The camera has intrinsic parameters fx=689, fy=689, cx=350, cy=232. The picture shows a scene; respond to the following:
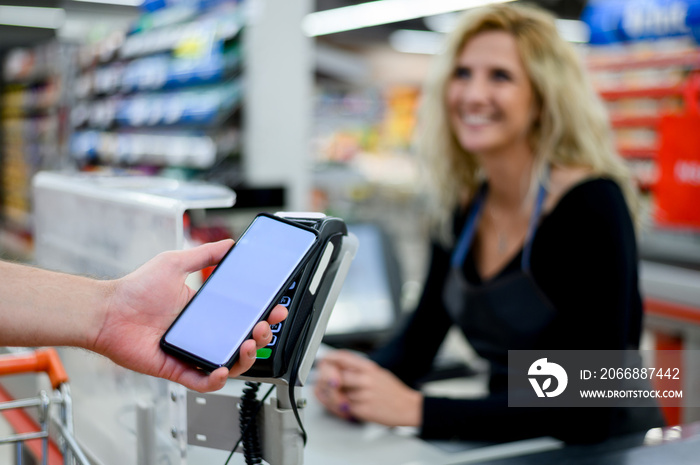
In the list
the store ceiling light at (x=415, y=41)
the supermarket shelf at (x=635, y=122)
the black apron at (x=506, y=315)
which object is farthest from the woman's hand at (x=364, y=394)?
the store ceiling light at (x=415, y=41)

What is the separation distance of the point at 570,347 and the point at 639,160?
18.7 ft

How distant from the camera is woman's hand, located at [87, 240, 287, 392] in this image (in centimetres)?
86

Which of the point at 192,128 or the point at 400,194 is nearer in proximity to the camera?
the point at 192,128

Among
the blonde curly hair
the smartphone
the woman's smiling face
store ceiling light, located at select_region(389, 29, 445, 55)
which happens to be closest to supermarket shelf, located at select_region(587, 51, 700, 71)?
the blonde curly hair

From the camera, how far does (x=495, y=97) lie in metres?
1.81

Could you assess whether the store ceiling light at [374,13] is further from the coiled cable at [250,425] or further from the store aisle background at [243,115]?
the coiled cable at [250,425]

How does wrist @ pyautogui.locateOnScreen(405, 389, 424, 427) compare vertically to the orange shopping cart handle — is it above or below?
below

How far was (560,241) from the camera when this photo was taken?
164 cm

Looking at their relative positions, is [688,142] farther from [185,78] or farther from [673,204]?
[185,78]

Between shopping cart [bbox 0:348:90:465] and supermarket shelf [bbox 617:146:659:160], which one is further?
supermarket shelf [bbox 617:146:659:160]

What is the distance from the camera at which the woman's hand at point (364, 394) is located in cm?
148

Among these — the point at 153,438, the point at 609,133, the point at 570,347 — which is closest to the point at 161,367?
the point at 153,438

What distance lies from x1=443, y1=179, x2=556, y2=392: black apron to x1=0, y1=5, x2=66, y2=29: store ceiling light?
39.6ft

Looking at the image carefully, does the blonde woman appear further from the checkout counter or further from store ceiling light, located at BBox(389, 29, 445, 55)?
store ceiling light, located at BBox(389, 29, 445, 55)
